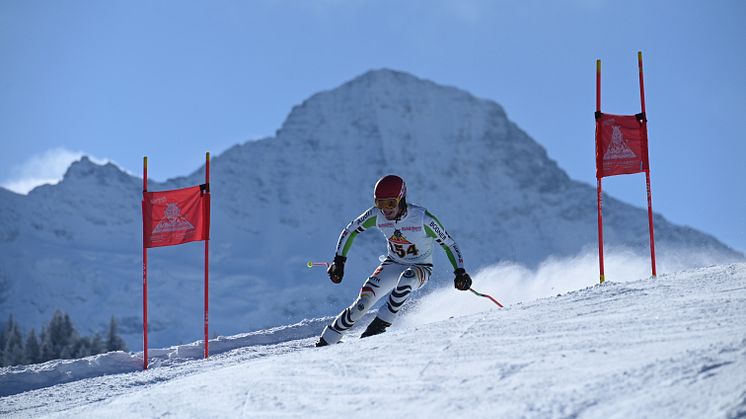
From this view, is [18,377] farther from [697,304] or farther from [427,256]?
[697,304]

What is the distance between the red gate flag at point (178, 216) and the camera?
11781mm

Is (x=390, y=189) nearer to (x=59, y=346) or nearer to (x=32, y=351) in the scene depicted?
(x=59, y=346)

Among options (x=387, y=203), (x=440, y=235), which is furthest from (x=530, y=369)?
(x=440, y=235)

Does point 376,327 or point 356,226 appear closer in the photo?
point 376,327

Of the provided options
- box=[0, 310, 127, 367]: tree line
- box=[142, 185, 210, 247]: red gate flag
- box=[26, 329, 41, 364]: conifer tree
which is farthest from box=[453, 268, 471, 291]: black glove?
box=[26, 329, 41, 364]: conifer tree

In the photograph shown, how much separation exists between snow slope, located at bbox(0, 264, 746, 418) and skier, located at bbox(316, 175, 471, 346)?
109 cm

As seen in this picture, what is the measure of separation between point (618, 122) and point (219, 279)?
191 m

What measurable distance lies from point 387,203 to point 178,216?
15.2 ft

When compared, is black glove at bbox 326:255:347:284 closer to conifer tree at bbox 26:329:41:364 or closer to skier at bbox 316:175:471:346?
skier at bbox 316:175:471:346

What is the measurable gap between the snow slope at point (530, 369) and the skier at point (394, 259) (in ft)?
3.57

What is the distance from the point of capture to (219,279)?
197m

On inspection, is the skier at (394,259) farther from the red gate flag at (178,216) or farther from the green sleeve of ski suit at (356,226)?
the red gate flag at (178,216)

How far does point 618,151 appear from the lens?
10352 millimetres

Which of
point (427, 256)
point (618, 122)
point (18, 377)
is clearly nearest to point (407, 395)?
point (427, 256)
